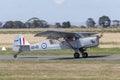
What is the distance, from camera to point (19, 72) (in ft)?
71.4

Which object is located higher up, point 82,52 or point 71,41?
point 71,41

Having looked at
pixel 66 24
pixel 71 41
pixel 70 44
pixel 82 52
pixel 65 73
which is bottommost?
pixel 66 24

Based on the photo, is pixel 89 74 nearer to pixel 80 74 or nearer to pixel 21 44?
pixel 80 74

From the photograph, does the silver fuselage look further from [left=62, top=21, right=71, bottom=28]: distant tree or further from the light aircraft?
[left=62, top=21, right=71, bottom=28]: distant tree

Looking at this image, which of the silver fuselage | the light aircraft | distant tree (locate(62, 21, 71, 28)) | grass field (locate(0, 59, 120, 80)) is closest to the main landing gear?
the light aircraft

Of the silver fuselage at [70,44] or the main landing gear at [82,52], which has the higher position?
the silver fuselage at [70,44]

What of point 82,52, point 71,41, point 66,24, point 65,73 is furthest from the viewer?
point 66,24

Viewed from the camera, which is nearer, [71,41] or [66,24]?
[71,41]

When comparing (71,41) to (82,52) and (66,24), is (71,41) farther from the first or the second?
(66,24)

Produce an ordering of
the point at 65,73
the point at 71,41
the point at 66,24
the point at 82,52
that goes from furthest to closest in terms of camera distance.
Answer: the point at 66,24 < the point at 71,41 < the point at 82,52 < the point at 65,73

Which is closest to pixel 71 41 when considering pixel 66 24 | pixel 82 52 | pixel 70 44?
pixel 70 44

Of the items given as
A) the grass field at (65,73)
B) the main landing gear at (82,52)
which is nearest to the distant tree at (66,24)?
the main landing gear at (82,52)

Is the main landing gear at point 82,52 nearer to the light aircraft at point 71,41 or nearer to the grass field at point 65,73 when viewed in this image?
the light aircraft at point 71,41

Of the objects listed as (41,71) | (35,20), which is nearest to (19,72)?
(41,71)
